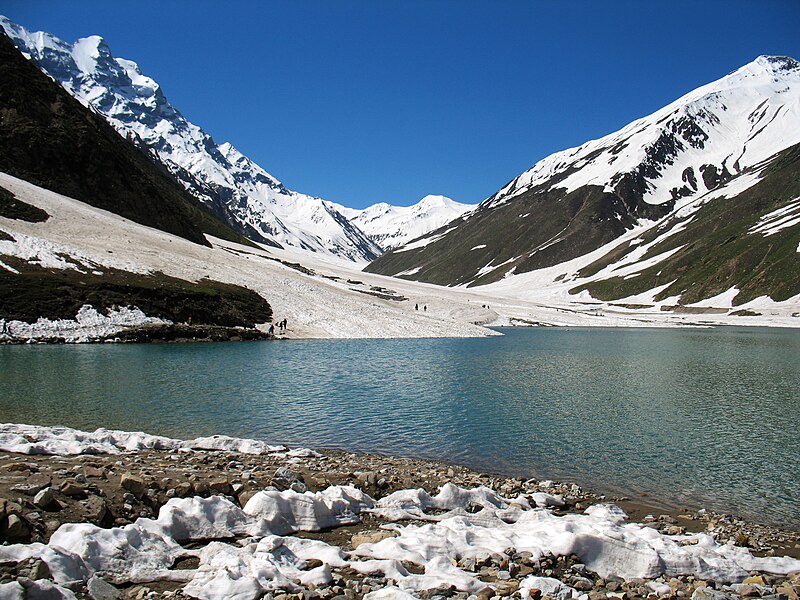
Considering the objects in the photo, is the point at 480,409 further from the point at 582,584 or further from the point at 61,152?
the point at 61,152

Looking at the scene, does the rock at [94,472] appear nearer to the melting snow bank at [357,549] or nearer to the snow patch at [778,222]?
the melting snow bank at [357,549]

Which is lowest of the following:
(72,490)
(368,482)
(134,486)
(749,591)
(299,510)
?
(749,591)

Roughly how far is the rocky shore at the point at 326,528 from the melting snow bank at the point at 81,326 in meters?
42.0

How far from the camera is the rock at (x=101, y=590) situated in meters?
8.63

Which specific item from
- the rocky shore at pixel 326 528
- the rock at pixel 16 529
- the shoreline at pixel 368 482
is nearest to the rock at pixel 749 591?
Answer: the rocky shore at pixel 326 528

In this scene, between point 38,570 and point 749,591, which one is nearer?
point 38,570

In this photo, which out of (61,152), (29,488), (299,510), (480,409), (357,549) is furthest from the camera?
(61,152)

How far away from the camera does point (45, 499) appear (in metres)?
10.5

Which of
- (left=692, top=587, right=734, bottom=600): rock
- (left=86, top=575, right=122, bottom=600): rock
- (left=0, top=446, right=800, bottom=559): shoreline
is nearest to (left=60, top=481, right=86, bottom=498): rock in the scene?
(left=0, top=446, right=800, bottom=559): shoreline

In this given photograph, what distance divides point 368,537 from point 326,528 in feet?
4.13

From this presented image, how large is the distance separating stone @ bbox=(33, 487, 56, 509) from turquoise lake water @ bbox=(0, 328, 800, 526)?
11.9 metres

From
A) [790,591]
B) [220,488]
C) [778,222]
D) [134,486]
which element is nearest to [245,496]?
[220,488]

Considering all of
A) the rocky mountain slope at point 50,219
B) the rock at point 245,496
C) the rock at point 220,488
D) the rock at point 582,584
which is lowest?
the rock at point 582,584

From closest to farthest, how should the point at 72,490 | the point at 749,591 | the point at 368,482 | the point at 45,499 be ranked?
the point at 45,499
the point at 749,591
the point at 72,490
the point at 368,482
